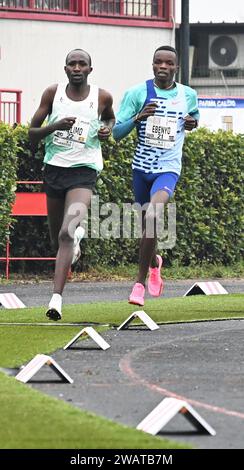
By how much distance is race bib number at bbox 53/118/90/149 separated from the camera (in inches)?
522

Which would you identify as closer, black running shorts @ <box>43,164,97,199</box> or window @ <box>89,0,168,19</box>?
black running shorts @ <box>43,164,97,199</box>

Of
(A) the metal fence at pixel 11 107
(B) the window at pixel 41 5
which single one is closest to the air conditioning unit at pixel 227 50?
(B) the window at pixel 41 5

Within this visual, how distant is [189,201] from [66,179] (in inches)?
393

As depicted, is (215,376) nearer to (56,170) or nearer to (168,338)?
(168,338)

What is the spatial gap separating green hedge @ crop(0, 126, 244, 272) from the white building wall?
26.9 ft

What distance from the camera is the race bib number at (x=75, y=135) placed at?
1326cm

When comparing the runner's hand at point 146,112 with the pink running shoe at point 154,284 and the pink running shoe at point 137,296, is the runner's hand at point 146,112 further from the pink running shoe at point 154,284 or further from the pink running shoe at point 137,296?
the pink running shoe at point 154,284

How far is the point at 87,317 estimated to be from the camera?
1409cm


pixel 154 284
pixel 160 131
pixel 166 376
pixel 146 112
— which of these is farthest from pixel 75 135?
pixel 166 376

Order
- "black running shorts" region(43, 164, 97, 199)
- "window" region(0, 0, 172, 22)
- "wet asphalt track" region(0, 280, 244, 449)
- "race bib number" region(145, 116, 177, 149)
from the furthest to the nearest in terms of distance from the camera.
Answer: "window" region(0, 0, 172, 22) < "race bib number" region(145, 116, 177, 149) < "black running shorts" region(43, 164, 97, 199) < "wet asphalt track" region(0, 280, 244, 449)

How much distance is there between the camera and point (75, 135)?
43.6 ft

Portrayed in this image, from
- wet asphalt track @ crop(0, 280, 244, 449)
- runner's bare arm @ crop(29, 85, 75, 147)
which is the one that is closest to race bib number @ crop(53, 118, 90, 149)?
runner's bare arm @ crop(29, 85, 75, 147)

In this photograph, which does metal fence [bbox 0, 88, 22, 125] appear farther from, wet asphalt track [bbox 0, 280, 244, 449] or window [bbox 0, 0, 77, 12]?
wet asphalt track [bbox 0, 280, 244, 449]

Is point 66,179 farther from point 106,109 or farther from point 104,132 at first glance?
point 106,109
